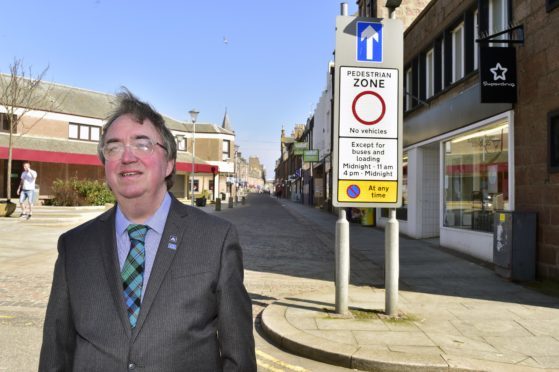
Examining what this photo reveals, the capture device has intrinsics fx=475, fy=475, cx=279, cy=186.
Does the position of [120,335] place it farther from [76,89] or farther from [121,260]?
[76,89]

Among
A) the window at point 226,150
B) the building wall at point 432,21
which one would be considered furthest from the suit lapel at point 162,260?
the window at point 226,150

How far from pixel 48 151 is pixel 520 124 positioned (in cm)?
3158

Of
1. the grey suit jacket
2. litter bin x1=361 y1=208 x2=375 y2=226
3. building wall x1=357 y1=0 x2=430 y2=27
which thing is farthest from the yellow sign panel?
building wall x1=357 y1=0 x2=430 y2=27

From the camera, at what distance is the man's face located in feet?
6.01

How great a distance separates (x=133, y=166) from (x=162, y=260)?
39cm

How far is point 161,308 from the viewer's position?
5.55ft

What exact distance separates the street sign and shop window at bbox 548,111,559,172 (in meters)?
3.55

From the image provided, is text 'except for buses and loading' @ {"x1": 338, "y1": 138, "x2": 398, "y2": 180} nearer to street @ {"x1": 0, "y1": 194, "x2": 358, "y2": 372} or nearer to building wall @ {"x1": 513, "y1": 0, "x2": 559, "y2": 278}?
street @ {"x1": 0, "y1": 194, "x2": 358, "y2": 372}

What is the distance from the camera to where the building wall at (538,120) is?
26.2 ft

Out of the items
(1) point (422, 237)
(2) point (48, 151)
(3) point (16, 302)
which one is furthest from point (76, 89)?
(3) point (16, 302)

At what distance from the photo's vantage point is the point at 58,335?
1800 mm

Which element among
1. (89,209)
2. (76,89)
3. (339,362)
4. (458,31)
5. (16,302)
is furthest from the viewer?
(76,89)

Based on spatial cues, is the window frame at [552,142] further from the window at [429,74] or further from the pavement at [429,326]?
the window at [429,74]

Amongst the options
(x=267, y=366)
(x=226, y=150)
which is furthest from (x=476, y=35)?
(x=226, y=150)
